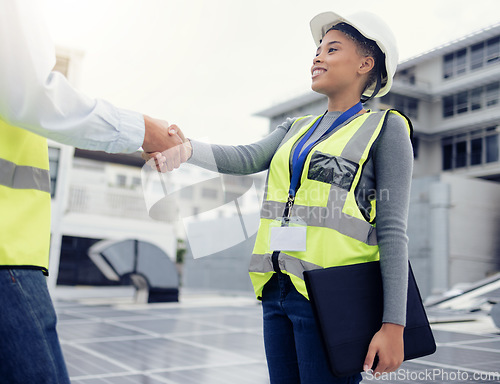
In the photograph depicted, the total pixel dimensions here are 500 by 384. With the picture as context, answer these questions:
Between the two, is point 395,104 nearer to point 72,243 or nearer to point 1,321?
point 72,243

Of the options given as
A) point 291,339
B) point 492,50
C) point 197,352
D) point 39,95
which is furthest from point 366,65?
point 492,50

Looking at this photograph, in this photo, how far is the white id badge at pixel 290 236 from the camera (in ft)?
5.49

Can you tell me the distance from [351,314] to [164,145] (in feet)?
2.83

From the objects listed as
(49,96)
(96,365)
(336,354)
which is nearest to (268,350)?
(336,354)

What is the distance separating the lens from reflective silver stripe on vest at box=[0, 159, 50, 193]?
4.52ft

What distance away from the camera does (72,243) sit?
21.8m

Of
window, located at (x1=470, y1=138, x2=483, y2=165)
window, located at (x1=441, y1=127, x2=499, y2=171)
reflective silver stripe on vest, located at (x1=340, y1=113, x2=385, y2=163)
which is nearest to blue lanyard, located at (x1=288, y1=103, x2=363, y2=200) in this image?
reflective silver stripe on vest, located at (x1=340, y1=113, x2=385, y2=163)

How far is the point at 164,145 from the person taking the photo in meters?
1.85

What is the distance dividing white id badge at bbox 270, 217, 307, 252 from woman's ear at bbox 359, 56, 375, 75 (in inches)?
25.3

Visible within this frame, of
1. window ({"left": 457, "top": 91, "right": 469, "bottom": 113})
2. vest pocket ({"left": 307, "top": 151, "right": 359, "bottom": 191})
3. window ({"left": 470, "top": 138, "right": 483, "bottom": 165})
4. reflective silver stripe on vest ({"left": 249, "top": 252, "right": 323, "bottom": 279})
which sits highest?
window ({"left": 457, "top": 91, "right": 469, "bottom": 113})

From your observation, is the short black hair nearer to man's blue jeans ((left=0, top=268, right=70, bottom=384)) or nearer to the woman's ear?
the woman's ear

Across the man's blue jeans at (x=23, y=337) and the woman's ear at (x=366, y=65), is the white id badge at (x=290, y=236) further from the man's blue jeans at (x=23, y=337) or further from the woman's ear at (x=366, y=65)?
the man's blue jeans at (x=23, y=337)

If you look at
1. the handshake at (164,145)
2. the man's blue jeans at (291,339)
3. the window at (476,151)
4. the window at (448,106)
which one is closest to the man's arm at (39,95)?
the handshake at (164,145)

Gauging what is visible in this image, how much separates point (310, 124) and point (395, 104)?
32073 mm
